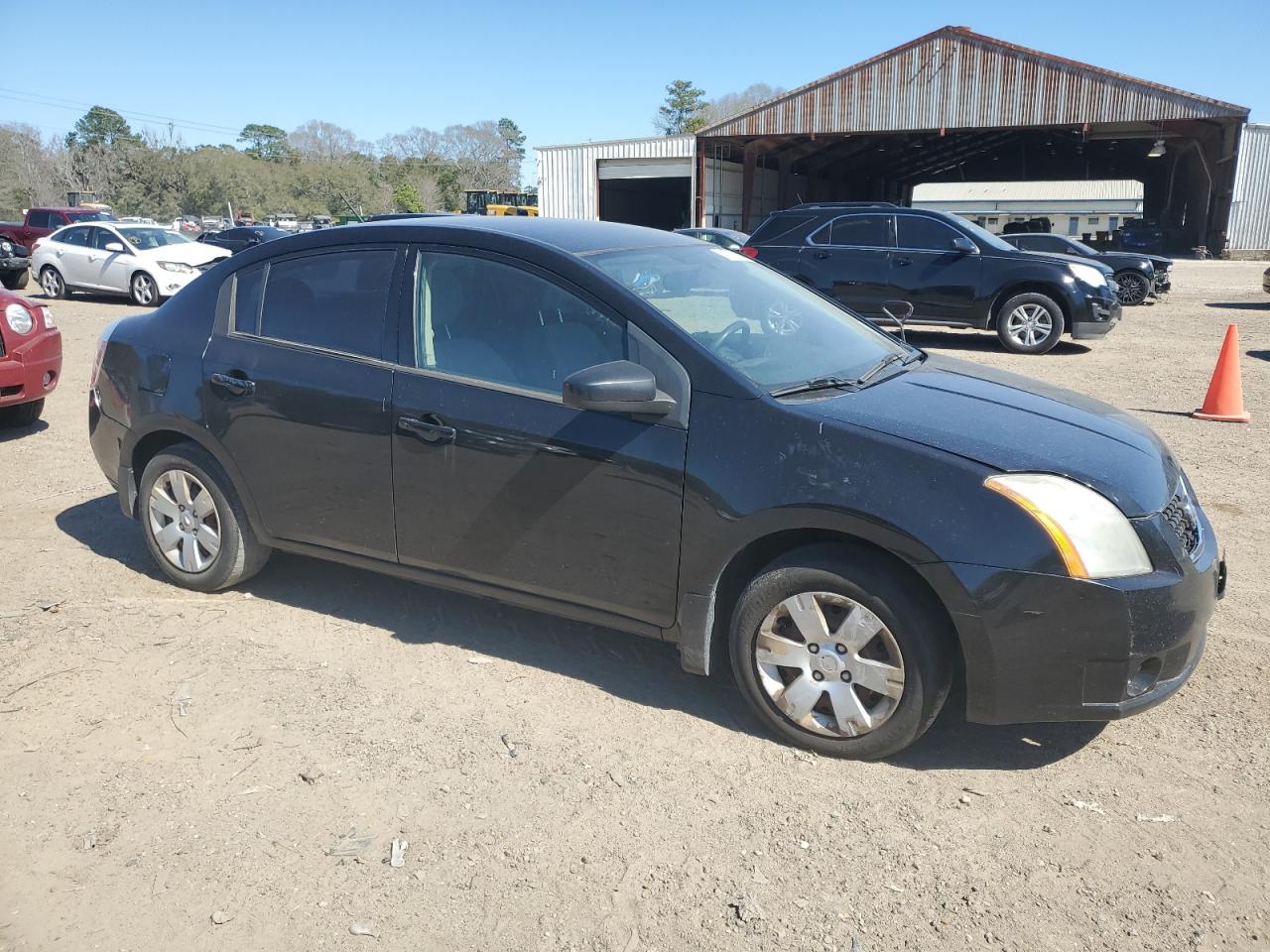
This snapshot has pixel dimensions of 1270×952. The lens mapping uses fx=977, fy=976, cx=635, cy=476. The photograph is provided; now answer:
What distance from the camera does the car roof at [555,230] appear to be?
153 inches

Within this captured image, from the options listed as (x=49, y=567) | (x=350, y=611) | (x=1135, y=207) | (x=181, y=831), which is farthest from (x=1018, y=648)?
(x=1135, y=207)

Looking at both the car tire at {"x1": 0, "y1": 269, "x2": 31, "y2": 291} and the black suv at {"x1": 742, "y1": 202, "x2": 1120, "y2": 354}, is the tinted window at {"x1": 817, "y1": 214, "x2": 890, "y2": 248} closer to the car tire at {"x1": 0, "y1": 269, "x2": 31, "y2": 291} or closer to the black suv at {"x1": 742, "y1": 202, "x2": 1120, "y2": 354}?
the black suv at {"x1": 742, "y1": 202, "x2": 1120, "y2": 354}

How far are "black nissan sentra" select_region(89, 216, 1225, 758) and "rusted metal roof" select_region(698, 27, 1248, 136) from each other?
100 feet

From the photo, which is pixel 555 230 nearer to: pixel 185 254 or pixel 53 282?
pixel 185 254

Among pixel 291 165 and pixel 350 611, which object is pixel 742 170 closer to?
pixel 350 611

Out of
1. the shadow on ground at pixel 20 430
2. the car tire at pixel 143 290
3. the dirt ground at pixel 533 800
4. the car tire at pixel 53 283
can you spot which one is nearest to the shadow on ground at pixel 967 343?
the dirt ground at pixel 533 800

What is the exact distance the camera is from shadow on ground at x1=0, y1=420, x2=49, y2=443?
7836 millimetres

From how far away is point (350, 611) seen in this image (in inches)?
179

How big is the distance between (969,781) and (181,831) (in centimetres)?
247

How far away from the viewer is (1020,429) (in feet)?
10.9

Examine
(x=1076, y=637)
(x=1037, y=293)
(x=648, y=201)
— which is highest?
(x=648, y=201)

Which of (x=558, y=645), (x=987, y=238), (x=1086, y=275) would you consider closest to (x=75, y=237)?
(x=987, y=238)

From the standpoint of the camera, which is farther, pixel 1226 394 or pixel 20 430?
pixel 1226 394

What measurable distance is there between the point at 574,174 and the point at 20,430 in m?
33.3
